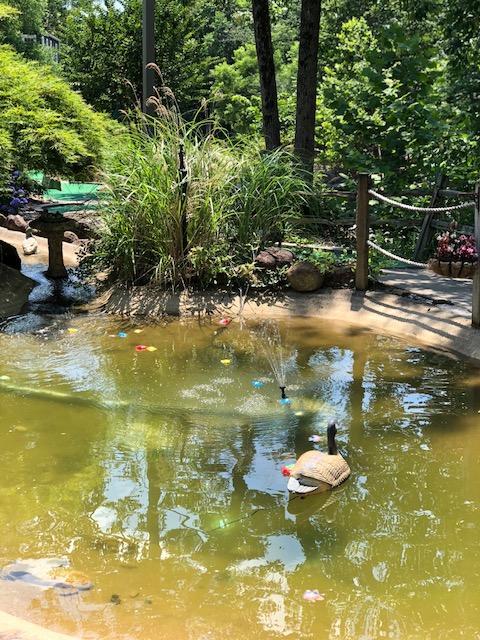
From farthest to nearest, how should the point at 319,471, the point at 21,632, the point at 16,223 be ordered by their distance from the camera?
the point at 16,223, the point at 319,471, the point at 21,632

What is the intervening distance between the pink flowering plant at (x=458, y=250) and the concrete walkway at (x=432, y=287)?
50cm

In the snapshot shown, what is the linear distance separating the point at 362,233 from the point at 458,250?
4.07 ft

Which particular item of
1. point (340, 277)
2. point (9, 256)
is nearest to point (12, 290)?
point (9, 256)

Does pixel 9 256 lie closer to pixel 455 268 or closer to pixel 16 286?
pixel 16 286

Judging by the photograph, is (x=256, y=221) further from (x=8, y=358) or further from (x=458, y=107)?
(x=458, y=107)

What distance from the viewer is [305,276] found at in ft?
23.0

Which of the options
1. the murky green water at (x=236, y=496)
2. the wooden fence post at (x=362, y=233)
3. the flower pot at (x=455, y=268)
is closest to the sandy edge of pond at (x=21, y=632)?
the murky green water at (x=236, y=496)

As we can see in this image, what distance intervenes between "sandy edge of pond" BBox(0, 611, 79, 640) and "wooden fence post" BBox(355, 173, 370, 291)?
5.20m

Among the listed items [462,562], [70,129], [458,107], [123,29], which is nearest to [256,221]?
[70,129]

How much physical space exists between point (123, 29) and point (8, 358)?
1448cm

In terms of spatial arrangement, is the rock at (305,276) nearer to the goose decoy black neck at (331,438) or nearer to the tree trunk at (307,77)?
the tree trunk at (307,77)

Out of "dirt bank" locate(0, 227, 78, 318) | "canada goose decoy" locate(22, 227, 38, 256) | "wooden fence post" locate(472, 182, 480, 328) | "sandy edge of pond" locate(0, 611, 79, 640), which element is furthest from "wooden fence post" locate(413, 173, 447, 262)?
"sandy edge of pond" locate(0, 611, 79, 640)

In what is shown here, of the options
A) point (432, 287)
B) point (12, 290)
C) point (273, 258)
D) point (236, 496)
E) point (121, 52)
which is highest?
point (121, 52)

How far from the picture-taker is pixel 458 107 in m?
9.68
